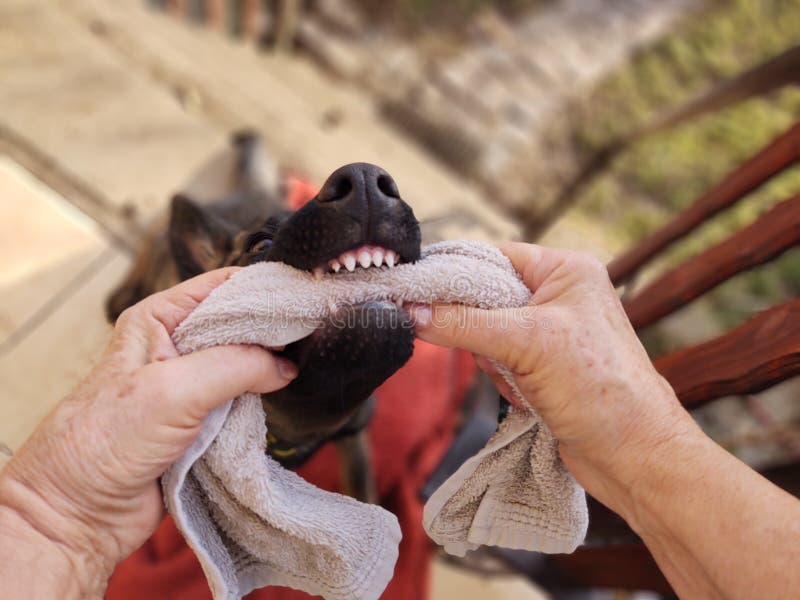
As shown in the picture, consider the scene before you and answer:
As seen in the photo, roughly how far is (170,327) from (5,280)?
1438 millimetres

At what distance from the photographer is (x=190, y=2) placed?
3.41 meters

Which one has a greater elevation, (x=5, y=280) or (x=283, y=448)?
(x=5, y=280)

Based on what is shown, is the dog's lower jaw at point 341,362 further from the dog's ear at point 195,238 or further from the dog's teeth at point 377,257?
the dog's ear at point 195,238

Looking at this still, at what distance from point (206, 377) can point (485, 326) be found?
334 millimetres

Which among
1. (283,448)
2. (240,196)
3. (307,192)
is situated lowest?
(283,448)

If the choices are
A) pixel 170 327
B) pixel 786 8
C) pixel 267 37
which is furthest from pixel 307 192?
pixel 786 8

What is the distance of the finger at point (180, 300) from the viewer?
0.70 m

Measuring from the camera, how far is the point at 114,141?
7.77 ft

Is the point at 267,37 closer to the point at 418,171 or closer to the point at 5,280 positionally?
the point at 418,171

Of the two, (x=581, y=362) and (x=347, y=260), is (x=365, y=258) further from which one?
(x=581, y=362)

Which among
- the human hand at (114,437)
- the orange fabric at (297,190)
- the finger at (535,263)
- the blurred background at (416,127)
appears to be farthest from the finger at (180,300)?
the orange fabric at (297,190)

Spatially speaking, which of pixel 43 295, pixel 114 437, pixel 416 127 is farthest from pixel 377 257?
pixel 416 127

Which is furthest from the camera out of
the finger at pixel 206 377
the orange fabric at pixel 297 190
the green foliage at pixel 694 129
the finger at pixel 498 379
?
the green foliage at pixel 694 129

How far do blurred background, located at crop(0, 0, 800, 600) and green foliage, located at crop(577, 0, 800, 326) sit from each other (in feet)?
0.06
